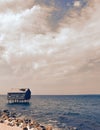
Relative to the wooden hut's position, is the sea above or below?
below

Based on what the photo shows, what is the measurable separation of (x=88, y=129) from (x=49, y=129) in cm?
1194

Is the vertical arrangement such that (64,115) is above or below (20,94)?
below

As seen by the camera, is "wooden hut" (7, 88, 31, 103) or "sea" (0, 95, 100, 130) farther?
"wooden hut" (7, 88, 31, 103)

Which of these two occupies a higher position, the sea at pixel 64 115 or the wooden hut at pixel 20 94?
the wooden hut at pixel 20 94

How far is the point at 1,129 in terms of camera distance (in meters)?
32.1

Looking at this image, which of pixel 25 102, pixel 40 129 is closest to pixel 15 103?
pixel 25 102

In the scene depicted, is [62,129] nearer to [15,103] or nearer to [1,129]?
[1,129]

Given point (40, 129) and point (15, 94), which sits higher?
point (15, 94)

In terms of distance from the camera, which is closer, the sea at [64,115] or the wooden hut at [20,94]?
the sea at [64,115]

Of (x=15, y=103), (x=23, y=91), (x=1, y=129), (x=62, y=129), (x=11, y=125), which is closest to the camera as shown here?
(x=1, y=129)

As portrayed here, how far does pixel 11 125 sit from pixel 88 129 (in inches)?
589

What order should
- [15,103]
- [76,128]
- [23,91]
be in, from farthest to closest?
[15,103]
[23,91]
[76,128]

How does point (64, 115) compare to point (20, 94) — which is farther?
point (20, 94)

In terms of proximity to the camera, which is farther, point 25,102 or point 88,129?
point 25,102
